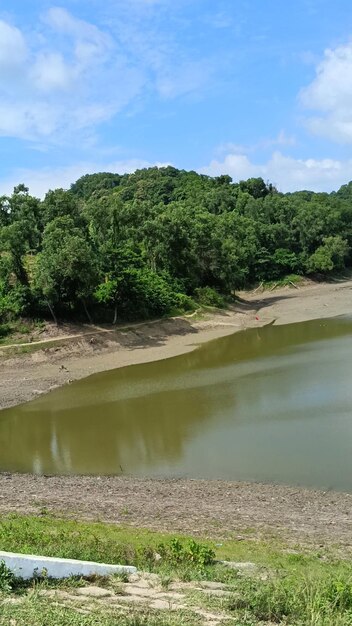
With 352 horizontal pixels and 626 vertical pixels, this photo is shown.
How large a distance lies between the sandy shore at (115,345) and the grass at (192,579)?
1879cm

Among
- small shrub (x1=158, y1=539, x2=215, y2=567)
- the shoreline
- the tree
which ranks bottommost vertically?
the shoreline

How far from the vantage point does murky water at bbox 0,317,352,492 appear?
18.8 metres

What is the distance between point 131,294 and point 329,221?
48138mm

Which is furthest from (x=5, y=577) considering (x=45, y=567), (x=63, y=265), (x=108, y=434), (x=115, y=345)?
(x=115, y=345)

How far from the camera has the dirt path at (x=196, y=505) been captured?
13.2m

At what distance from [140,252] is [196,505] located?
131ft

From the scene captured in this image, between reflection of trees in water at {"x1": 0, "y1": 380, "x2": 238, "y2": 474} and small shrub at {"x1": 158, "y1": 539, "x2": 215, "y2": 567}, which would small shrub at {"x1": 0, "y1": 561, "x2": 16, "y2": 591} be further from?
reflection of trees in water at {"x1": 0, "y1": 380, "x2": 238, "y2": 474}

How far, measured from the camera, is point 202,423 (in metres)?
23.5

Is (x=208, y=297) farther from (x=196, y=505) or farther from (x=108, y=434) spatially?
(x=196, y=505)

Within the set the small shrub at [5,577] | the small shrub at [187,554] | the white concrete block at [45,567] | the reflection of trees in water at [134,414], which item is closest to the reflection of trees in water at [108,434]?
the reflection of trees in water at [134,414]

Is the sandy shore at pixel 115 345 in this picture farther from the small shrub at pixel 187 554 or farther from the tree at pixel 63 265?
the small shrub at pixel 187 554

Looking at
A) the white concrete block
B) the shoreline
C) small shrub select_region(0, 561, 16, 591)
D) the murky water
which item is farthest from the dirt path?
small shrub select_region(0, 561, 16, 591)

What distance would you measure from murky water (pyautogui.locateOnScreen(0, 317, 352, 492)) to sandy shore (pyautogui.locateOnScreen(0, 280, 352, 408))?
66.5 inches

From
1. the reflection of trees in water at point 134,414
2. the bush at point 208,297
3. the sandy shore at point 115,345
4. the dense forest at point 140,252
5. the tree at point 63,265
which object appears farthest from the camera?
the bush at point 208,297
